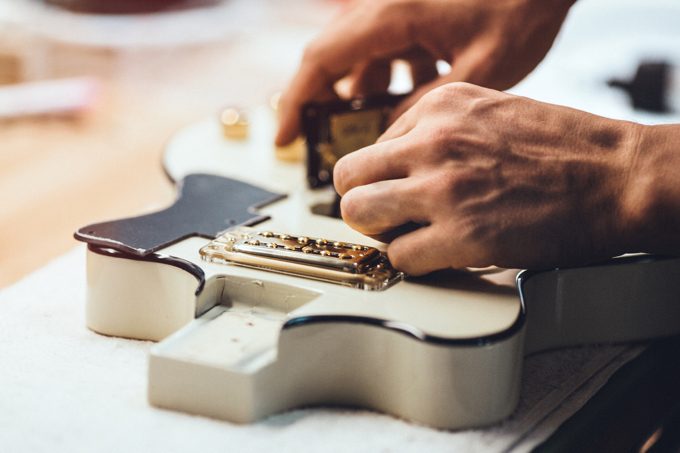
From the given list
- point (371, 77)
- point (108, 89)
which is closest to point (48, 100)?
point (108, 89)

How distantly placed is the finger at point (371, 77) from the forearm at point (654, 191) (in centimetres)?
49

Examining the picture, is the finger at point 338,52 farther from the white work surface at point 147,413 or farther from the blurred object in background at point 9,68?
the blurred object in background at point 9,68

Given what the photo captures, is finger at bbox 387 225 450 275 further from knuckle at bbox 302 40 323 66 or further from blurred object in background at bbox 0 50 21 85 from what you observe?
blurred object in background at bbox 0 50 21 85

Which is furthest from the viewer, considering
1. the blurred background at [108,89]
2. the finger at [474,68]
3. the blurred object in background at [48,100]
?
the blurred object in background at [48,100]

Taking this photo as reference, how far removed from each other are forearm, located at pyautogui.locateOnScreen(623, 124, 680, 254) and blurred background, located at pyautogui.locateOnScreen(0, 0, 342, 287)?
56 cm

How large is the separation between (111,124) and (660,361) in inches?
55.4

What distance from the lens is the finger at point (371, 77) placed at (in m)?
1.10

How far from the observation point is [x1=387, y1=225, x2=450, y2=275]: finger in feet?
2.10

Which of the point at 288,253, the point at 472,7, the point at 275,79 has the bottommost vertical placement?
the point at 275,79

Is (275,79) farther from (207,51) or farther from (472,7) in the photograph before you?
(472,7)

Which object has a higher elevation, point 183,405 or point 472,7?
point 472,7

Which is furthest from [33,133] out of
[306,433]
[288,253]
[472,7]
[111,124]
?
[306,433]

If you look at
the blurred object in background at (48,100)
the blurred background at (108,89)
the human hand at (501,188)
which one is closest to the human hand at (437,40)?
the blurred background at (108,89)

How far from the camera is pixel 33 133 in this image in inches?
69.0
